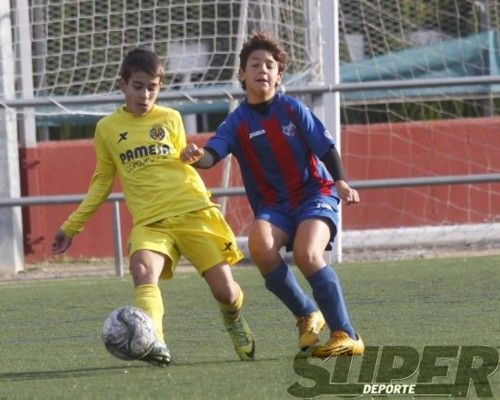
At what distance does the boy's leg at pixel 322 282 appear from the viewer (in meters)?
6.09

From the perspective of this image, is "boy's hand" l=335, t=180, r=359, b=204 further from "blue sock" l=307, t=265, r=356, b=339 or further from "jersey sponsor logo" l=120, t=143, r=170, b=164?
"jersey sponsor logo" l=120, t=143, r=170, b=164

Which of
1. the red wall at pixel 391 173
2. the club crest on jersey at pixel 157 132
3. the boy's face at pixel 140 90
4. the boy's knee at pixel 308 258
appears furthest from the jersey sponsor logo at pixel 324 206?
the red wall at pixel 391 173

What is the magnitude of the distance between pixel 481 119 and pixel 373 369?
26.6ft

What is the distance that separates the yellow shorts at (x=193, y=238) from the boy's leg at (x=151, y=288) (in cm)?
8

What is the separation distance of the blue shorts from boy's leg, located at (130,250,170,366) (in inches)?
20.8

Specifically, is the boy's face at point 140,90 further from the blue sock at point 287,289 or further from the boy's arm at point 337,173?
the blue sock at point 287,289

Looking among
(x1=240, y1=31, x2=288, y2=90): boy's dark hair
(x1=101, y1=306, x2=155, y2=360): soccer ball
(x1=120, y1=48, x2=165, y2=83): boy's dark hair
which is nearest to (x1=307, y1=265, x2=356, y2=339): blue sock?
(x1=101, y1=306, x2=155, y2=360): soccer ball

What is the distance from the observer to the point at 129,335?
5738 millimetres

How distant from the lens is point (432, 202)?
1341 centimetres

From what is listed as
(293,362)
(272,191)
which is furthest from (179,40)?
(293,362)

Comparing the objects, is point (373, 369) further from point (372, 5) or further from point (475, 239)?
point (372, 5)

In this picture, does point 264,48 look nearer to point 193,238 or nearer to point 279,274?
point 193,238

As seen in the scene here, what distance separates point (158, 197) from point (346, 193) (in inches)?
32.5

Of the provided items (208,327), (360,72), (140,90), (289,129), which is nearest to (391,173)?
(360,72)
